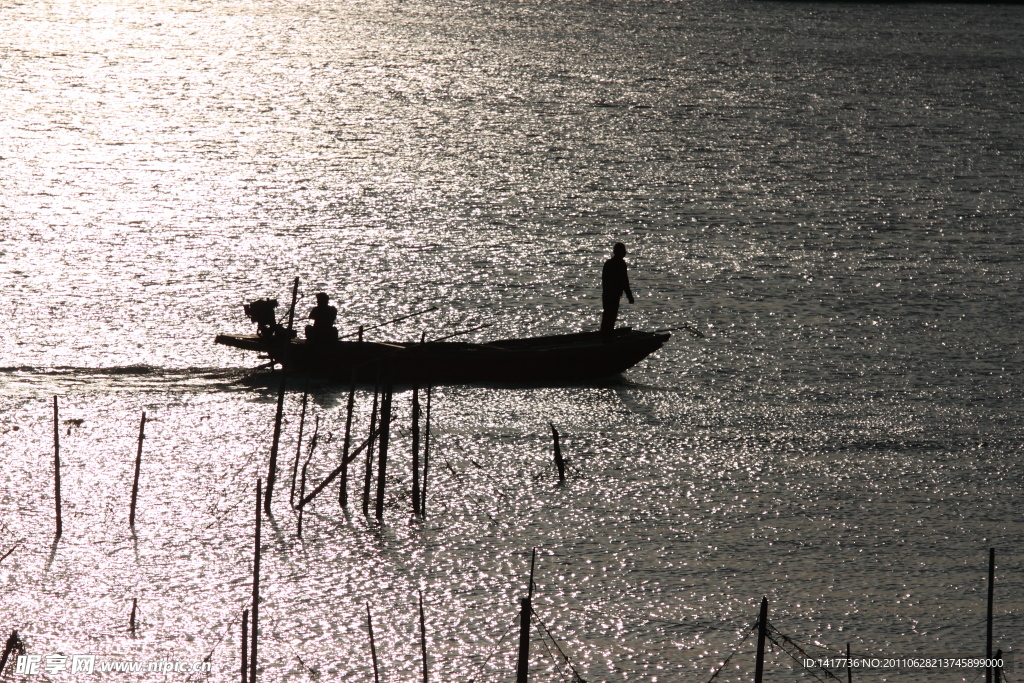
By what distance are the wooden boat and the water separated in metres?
0.20

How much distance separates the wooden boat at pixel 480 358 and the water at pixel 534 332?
A: 0.67 feet

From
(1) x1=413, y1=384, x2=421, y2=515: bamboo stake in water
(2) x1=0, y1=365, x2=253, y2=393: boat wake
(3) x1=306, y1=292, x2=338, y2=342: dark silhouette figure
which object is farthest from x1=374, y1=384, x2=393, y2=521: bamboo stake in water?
(2) x1=0, y1=365, x2=253, y2=393: boat wake

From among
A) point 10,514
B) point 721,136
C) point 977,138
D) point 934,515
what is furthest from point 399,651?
point 977,138

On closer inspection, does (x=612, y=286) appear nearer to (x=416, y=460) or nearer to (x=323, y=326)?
(x=323, y=326)

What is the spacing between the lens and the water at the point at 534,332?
8719mm

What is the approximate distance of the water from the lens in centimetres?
872

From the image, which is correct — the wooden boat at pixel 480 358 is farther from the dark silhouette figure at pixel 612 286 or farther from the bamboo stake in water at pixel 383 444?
the bamboo stake in water at pixel 383 444

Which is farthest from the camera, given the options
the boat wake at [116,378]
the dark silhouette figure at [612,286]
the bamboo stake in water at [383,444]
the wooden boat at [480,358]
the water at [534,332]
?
the dark silhouette figure at [612,286]

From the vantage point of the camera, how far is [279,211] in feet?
70.1

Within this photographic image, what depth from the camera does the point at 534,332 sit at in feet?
51.2

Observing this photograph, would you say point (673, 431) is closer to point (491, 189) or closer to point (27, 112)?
point (491, 189)

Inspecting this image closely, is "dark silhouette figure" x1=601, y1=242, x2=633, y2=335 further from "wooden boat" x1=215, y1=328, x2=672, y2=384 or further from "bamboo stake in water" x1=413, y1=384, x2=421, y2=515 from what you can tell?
"bamboo stake in water" x1=413, y1=384, x2=421, y2=515

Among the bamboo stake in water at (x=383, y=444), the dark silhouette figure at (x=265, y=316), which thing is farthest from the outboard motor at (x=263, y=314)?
the bamboo stake in water at (x=383, y=444)

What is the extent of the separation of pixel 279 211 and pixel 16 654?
14.2 meters
